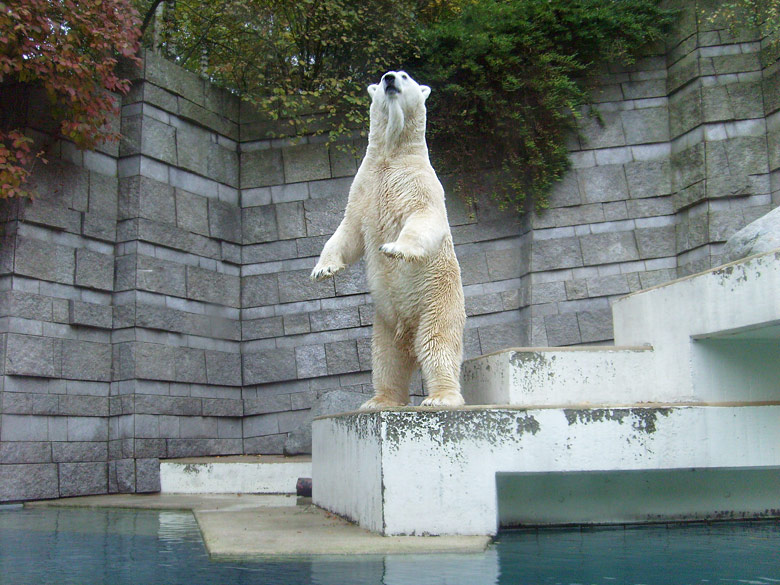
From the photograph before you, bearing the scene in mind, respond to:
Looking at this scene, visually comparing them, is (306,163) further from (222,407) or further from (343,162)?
(222,407)

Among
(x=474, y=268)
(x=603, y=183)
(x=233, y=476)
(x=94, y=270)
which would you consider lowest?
(x=233, y=476)

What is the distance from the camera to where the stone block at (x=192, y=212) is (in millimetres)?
7770

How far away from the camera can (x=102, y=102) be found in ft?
22.4

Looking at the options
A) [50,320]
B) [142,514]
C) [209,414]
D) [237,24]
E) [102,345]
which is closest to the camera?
[142,514]

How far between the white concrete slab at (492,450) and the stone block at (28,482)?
3260mm

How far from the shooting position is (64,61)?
20.9 ft

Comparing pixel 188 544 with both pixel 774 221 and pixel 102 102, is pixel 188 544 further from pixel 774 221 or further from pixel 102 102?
pixel 102 102

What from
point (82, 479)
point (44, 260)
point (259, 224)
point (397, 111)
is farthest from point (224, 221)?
point (397, 111)

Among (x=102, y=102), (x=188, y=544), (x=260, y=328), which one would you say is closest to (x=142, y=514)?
(x=188, y=544)

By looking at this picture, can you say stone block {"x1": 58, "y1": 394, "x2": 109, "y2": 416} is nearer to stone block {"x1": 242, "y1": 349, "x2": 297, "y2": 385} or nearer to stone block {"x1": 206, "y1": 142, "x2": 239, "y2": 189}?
stone block {"x1": 242, "y1": 349, "x2": 297, "y2": 385}

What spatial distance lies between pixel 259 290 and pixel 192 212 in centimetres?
108

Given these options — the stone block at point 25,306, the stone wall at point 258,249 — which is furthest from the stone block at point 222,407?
the stone block at point 25,306

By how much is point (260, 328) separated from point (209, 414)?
1.04 m

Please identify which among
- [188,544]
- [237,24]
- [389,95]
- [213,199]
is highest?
[237,24]
